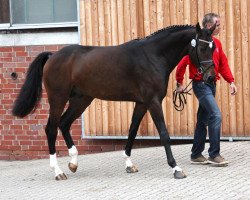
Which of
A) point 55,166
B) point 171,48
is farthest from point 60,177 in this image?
point 171,48

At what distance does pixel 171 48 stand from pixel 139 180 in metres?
1.66

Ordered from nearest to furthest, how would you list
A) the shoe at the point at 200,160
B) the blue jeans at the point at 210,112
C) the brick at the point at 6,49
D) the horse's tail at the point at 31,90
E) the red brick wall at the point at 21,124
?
1. the blue jeans at the point at 210,112
2. the shoe at the point at 200,160
3. the horse's tail at the point at 31,90
4. the red brick wall at the point at 21,124
5. the brick at the point at 6,49

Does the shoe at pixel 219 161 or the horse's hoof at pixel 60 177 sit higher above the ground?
the shoe at pixel 219 161

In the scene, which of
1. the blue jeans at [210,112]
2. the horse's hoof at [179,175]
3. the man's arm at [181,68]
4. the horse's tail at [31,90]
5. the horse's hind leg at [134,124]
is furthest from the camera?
the horse's tail at [31,90]

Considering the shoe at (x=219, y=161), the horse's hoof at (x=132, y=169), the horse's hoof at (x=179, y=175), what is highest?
the shoe at (x=219, y=161)

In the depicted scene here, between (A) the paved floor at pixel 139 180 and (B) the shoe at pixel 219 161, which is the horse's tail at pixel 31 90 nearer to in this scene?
(A) the paved floor at pixel 139 180

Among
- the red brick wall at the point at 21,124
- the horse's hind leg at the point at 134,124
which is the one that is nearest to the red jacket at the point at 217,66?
the horse's hind leg at the point at 134,124

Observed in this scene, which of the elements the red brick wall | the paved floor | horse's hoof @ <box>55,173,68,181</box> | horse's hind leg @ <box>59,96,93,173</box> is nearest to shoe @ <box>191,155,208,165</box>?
the paved floor

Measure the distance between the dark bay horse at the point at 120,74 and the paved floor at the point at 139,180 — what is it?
0.30m

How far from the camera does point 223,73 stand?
9.70m

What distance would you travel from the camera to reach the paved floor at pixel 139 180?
8359 millimetres

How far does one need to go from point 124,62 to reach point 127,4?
308cm

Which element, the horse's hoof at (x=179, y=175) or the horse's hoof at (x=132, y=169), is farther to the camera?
the horse's hoof at (x=132, y=169)

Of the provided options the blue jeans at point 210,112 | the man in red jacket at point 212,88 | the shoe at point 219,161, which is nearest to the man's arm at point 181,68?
the man in red jacket at point 212,88
